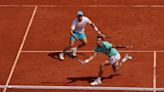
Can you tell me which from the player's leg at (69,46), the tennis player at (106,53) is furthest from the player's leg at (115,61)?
the player's leg at (69,46)

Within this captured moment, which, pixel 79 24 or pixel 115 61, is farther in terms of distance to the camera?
pixel 79 24

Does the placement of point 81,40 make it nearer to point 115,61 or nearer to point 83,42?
point 83,42

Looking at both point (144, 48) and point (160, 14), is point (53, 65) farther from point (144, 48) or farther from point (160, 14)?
point (160, 14)

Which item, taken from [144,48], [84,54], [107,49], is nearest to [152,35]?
[144,48]

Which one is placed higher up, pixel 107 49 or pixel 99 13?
pixel 99 13

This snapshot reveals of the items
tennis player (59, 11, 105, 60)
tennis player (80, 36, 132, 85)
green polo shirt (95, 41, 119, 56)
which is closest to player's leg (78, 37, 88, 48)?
tennis player (59, 11, 105, 60)

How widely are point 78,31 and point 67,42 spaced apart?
1.79m

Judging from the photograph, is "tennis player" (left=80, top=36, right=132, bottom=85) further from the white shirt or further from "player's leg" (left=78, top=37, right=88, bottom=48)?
"player's leg" (left=78, top=37, right=88, bottom=48)

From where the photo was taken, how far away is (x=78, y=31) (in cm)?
1719

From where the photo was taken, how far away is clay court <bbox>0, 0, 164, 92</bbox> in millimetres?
16078

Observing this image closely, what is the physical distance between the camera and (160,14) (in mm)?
20688

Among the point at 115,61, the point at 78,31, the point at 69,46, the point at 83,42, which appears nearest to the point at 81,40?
the point at 83,42

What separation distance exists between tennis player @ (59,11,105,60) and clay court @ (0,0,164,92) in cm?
35

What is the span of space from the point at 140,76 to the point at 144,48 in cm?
220
